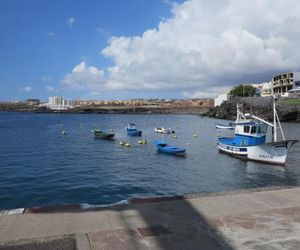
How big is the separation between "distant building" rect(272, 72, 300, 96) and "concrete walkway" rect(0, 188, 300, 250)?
499 ft

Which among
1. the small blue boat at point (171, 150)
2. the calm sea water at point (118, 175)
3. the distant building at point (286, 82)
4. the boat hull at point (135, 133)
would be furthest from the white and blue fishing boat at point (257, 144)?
the distant building at point (286, 82)

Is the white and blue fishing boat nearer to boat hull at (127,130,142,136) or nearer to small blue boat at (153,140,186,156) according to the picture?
small blue boat at (153,140,186,156)

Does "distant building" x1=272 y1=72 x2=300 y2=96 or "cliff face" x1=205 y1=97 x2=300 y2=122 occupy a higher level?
"distant building" x1=272 y1=72 x2=300 y2=96

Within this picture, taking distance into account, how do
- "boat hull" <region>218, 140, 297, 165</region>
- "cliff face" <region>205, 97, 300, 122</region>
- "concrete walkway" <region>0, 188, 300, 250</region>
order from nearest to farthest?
"concrete walkway" <region>0, 188, 300, 250</region> → "boat hull" <region>218, 140, 297, 165</region> → "cliff face" <region>205, 97, 300, 122</region>

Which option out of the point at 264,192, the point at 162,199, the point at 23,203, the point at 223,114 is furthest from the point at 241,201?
the point at 223,114

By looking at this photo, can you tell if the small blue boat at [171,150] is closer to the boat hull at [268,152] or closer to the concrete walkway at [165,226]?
the boat hull at [268,152]

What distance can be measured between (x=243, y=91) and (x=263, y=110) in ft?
153

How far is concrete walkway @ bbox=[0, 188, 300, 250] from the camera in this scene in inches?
307

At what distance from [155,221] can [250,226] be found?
7.41 ft

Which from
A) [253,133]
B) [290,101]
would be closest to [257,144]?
[253,133]

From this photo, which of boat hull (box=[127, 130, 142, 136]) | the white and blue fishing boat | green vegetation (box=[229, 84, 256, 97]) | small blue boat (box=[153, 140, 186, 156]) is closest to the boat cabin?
the white and blue fishing boat

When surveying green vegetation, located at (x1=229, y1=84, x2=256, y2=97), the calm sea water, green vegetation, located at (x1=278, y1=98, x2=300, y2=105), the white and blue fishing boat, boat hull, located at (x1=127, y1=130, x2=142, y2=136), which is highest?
green vegetation, located at (x1=229, y1=84, x2=256, y2=97)

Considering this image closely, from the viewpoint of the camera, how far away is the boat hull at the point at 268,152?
37.9m

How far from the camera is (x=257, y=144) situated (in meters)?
41.1
